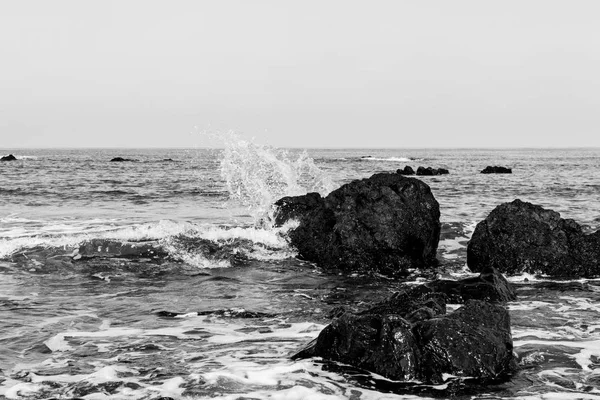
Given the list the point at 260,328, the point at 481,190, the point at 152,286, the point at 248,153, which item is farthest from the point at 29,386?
the point at 481,190

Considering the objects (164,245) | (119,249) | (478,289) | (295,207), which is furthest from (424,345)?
(119,249)

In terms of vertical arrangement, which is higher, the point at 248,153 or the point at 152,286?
the point at 248,153

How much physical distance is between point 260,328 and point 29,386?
2867 mm

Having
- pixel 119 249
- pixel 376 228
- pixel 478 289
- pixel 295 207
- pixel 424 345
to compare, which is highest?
pixel 295 207

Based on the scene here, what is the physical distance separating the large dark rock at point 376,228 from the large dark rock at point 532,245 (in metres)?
1.03

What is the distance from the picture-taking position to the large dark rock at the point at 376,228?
39.9 ft

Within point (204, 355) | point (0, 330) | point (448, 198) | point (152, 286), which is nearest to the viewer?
point (204, 355)

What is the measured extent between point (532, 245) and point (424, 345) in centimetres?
652

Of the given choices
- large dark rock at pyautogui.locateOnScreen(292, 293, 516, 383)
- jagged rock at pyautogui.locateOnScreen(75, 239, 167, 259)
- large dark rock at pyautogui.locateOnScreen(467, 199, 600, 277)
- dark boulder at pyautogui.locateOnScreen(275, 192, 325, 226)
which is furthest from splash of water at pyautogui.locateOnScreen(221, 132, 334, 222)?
large dark rock at pyautogui.locateOnScreen(292, 293, 516, 383)

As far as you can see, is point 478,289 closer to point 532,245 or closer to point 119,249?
point 532,245

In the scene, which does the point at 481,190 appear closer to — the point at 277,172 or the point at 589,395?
the point at 277,172

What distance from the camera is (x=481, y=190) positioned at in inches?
1223

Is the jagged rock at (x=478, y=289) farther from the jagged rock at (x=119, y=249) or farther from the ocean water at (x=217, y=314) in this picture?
the jagged rock at (x=119, y=249)

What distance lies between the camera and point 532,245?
463 inches
